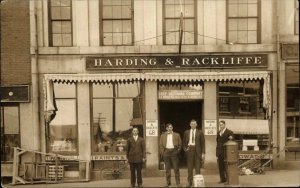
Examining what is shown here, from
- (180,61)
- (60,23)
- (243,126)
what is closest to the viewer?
(180,61)

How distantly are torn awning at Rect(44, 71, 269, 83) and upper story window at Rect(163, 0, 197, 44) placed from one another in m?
1.31

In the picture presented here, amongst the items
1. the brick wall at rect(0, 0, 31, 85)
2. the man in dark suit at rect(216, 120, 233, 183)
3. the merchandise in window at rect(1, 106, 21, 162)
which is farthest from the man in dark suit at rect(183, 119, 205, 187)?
the merchandise in window at rect(1, 106, 21, 162)

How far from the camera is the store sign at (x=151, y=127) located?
1538cm

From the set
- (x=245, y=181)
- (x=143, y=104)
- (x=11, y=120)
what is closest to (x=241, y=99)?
(x=245, y=181)

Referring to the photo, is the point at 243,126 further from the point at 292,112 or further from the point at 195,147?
the point at 195,147

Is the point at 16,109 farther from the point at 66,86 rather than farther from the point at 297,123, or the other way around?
the point at 297,123

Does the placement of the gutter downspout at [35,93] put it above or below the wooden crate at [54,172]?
above

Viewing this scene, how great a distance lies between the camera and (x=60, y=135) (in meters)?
15.7

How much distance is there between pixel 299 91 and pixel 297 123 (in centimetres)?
111

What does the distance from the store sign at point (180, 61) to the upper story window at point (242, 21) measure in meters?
0.67

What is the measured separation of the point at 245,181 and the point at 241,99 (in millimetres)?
3301

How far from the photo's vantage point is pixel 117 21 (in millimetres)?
15625

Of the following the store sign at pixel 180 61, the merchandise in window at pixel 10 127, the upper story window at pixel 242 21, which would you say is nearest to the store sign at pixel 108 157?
the merchandise in window at pixel 10 127

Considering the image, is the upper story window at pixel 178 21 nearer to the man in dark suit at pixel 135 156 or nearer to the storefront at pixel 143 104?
the storefront at pixel 143 104
